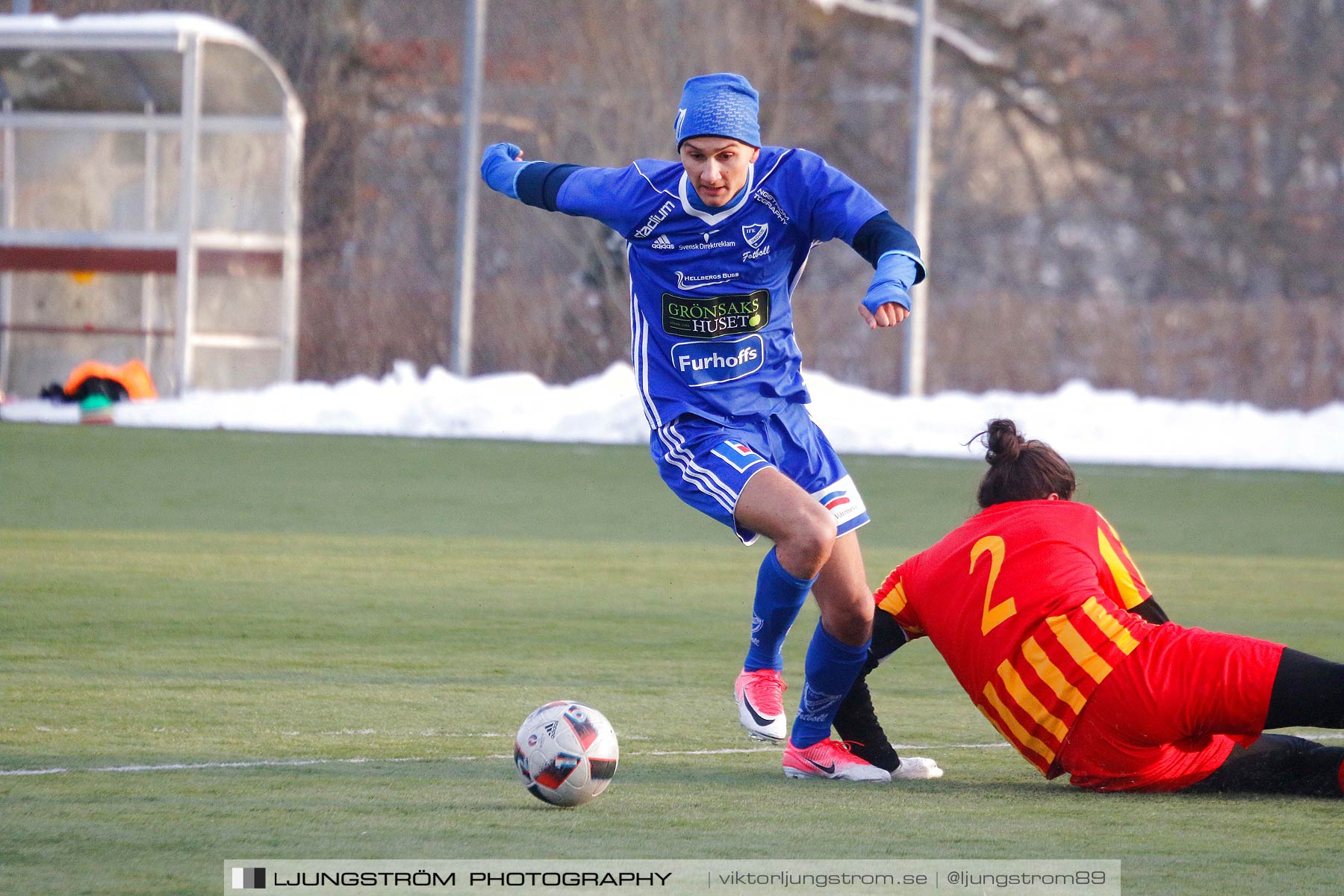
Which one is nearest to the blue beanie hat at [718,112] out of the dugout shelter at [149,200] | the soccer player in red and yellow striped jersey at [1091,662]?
the soccer player in red and yellow striped jersey at [1091,662]

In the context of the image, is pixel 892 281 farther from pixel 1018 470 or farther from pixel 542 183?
pixel 542 183

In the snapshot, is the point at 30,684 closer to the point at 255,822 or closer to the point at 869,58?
the point at 255,822

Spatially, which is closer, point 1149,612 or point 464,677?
point 1149,612

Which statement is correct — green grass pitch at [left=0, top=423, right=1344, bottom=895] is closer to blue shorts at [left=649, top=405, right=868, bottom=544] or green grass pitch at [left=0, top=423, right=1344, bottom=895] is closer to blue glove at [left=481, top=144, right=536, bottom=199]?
blue shorts at [left=649, top=405, right=868, bottom=544]

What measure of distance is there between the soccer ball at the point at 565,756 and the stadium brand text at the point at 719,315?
4.16 feet

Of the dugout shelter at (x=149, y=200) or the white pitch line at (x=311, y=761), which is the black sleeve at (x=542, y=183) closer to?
the white pitch line at (x=311, y=761)

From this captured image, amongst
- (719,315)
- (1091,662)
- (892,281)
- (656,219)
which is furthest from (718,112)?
(1091,662)

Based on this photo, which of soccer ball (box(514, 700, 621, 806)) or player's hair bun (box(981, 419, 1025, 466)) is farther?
player's hair bun (box(981, 419, 1025, 466))

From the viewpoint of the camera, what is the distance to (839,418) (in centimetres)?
1642

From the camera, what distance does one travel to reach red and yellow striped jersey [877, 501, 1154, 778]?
4.13 m

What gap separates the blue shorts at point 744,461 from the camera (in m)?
4.86

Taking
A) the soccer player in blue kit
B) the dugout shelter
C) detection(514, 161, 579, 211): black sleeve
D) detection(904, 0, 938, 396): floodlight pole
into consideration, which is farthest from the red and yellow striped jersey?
the dugout shelter

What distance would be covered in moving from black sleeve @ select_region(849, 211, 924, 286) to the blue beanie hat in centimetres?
36

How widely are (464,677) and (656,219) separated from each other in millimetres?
1669
